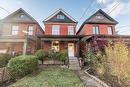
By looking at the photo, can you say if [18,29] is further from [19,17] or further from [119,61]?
[119,61]

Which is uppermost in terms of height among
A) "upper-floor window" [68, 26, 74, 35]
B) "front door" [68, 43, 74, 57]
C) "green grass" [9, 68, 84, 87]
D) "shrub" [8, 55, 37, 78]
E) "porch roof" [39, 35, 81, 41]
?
"upper-floor window" [68, 26, 74, 35]

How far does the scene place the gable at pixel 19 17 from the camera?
20.3m

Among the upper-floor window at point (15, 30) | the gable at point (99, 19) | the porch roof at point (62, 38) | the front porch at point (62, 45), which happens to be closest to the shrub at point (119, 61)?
the porch roof at point (62, 38)

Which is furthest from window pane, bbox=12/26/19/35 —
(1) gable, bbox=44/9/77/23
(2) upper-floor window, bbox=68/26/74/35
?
(2) upper-floor window, bbox=68/26/74/35

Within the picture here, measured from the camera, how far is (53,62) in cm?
1476

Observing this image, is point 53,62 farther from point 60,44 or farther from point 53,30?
point 53,30

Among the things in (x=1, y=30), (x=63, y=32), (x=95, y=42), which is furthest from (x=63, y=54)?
(x=1, y=30)

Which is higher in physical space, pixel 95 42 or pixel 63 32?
pixel 63 32

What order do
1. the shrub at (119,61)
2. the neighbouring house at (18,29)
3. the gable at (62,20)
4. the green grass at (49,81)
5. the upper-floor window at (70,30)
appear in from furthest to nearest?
the gable at (62,20) → the upper-floor window at (70,30) → the neighbouring house at (18,29) → the green grass at (49,81) → the shrub at (119,61)

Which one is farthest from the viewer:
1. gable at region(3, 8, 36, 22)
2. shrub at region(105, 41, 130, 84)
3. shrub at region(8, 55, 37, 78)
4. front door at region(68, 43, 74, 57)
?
gable at region(3, 8, 36, 22)

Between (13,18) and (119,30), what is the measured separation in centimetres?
1859

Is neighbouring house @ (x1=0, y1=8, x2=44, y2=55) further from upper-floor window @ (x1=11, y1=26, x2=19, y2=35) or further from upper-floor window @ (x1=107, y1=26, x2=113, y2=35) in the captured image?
upper-floor window @ (x1=107, y1=26, x2=113, y2=35)

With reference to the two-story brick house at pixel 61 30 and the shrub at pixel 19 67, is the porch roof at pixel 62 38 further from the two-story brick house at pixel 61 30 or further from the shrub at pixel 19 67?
the shrub at pixel 19 67

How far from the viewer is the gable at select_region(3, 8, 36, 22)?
20281 mm
